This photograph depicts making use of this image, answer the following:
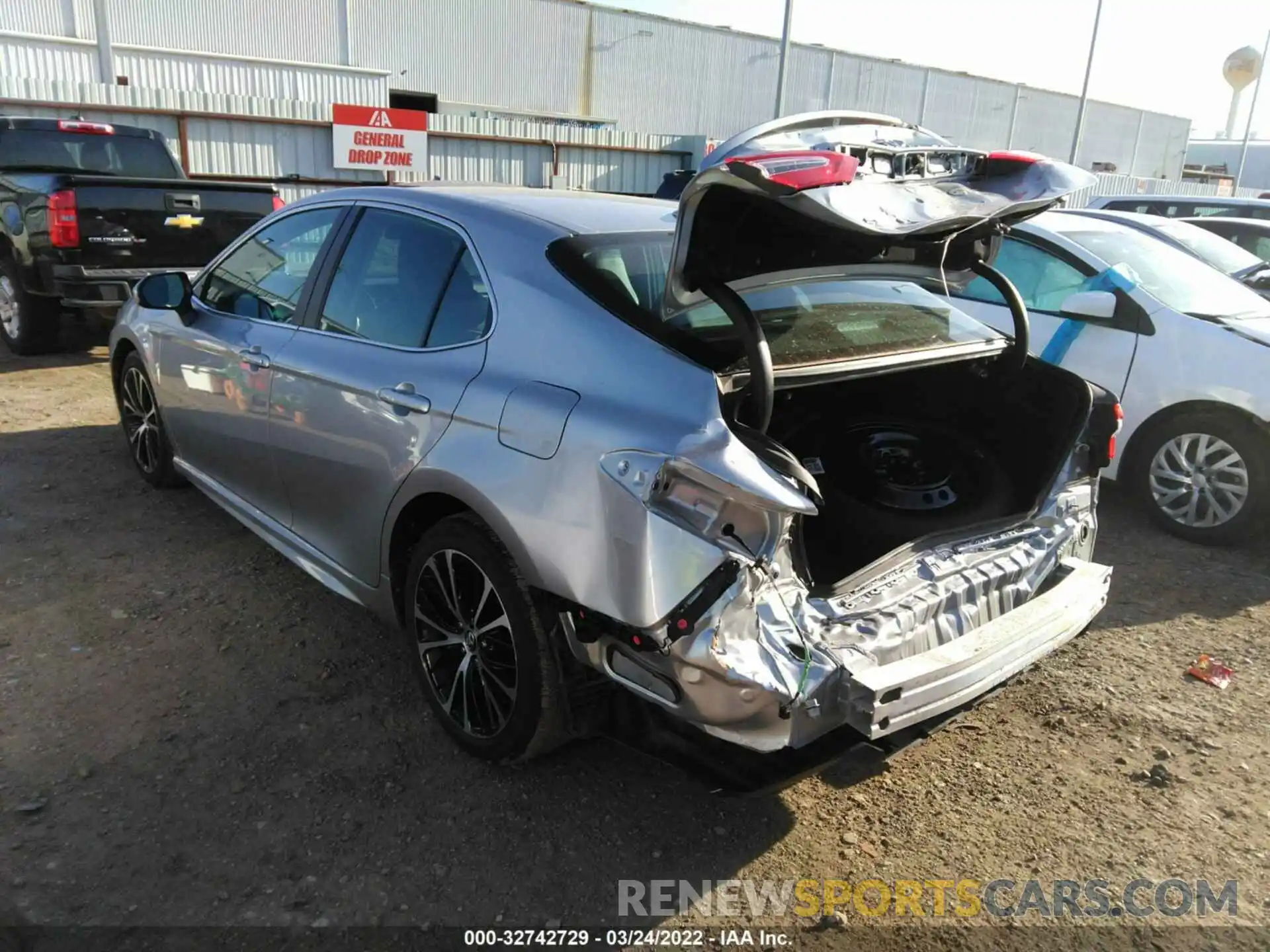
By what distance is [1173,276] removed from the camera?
577cm

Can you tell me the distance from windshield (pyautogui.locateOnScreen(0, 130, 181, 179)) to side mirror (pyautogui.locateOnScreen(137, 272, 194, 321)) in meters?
4.77

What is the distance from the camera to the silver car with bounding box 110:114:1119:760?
2234 mm

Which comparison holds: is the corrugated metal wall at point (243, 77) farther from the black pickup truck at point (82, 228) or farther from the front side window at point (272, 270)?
the front side window at point (272, 270)

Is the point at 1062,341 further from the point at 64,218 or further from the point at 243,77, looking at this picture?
the point at 243,77

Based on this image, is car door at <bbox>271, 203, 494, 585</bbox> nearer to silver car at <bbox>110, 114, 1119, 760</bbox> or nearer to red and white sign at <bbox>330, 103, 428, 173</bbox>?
silver car at <bbox>110, 114, 1119, 760</bbox>

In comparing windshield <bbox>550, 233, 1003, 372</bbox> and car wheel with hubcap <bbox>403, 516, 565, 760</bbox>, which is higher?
windshield <bbox>550, 233, 1003, 372</bbox>

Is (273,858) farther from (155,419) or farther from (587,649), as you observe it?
(155,419)

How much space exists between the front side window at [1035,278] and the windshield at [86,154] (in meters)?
7.17

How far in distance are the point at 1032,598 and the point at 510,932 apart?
1.80 metres

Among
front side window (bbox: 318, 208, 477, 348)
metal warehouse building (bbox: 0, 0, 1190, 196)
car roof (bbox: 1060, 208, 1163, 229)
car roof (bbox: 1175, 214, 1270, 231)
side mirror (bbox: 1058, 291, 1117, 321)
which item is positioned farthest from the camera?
metal warehouse building (bbox: 0, 0, 1190, 196)

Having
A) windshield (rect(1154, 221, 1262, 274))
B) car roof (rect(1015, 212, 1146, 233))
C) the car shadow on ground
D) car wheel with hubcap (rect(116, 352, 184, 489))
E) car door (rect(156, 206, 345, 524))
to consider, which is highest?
car roof (rect(1015, 212, 1146, 233))

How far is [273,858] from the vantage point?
2.59 meters

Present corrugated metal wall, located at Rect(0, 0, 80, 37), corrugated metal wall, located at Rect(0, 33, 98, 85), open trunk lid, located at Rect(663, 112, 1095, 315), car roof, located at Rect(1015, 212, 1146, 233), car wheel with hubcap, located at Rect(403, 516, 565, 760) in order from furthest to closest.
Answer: corrugated metal wall, located at Rect(0, 0, 80, 37) < corrugated metal wall, located at Rect(0, 33, 98, 85) < car roof, located at Rect(1015, 212, 1146, 233) < car wheel with hubcap, located at Rect(403, 516, 565, 760) < open trunk lid, located at Rect(663, 112, 1095, 315)

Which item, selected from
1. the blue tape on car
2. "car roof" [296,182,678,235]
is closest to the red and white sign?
the blue tape on car
